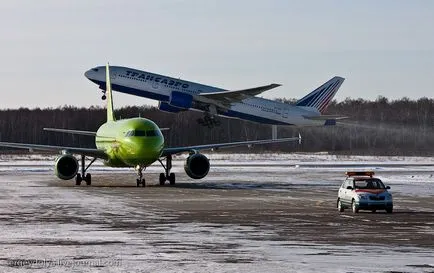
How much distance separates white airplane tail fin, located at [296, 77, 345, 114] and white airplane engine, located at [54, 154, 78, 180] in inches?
2026

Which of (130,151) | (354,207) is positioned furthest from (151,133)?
(354,207)

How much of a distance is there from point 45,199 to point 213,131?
4651 inches

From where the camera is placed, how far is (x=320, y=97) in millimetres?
102125

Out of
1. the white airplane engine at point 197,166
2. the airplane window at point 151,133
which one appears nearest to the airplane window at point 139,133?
the airplane window at point 151,133

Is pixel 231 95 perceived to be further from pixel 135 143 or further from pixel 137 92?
pixel 135 143

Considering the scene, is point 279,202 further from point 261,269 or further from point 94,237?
point 261,269

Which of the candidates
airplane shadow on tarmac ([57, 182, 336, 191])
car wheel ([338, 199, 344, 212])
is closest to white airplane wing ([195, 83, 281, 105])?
airplane shadow on tarmac ([57, 182, 336, 191])

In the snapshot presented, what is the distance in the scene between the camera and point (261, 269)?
17547mm

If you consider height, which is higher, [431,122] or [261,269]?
[431,122]

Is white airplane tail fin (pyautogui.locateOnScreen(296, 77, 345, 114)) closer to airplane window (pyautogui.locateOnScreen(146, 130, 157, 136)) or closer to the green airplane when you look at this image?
the green airplane

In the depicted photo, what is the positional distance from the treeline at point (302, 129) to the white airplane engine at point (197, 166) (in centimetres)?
4994

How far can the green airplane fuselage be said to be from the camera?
4881cm

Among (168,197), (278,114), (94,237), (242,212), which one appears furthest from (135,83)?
(94,237)

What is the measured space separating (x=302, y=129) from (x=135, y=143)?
7819 cm
